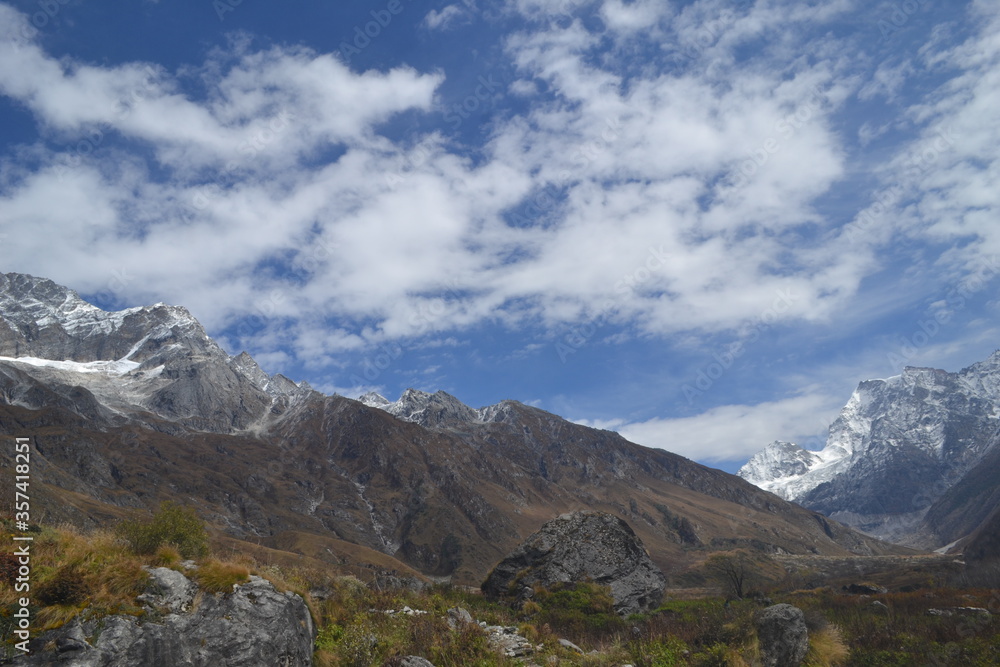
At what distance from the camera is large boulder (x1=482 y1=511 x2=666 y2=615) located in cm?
3328

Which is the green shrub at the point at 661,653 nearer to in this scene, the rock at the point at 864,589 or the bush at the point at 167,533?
the bush at the point at 167,533

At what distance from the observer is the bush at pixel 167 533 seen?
45.6 ft

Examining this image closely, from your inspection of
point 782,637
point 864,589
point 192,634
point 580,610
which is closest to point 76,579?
point 192,634

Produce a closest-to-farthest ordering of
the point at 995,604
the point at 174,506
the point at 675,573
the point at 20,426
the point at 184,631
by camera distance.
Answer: the point at 184,631, the point at 174,506, the point at 995,604, the point at 675,573, the point at 20,426

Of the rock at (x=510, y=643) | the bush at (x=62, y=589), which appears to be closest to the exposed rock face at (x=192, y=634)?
the bush at (x=62, y=589)

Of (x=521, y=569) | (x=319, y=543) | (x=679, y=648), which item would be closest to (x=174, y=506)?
(x=679, y=648)

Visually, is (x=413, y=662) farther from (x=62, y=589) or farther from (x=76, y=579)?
(x=62, y=589)

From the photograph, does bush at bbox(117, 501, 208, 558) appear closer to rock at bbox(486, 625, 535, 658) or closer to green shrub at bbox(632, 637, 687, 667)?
rock at bbox(486, 625, 535, 658)

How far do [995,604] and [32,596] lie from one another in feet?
135

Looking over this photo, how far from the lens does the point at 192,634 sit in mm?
11180

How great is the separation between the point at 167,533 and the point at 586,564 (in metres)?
25.9

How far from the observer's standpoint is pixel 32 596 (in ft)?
32.3

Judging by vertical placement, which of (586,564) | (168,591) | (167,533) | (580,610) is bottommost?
(580,610)

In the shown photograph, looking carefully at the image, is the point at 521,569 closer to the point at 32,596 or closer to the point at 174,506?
the point at 174,506
